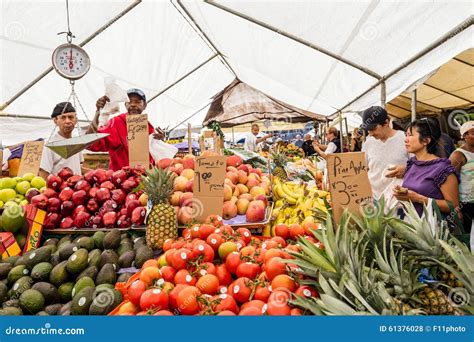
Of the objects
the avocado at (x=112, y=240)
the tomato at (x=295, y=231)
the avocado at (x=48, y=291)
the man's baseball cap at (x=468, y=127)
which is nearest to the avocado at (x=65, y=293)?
the avocado at (x=48, y=291)

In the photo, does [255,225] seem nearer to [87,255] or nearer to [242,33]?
[87,255]

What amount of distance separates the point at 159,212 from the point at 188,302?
0.87 m

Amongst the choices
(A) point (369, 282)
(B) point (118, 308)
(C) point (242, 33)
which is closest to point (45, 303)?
(B) point (118, 308)

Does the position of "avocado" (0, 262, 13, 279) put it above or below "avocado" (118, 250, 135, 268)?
below

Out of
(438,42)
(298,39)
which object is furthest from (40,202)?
(298,39)

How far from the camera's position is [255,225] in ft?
7.28

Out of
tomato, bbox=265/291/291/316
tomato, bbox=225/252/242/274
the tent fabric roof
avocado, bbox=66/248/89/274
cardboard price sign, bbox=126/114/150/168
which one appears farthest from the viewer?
the tent fabric roof

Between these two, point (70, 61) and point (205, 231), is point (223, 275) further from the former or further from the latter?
point (70, 61)

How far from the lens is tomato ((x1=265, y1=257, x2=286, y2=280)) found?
143cm

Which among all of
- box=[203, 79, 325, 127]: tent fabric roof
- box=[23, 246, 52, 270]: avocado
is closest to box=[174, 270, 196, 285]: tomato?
box=[23, 246, 52, 270]: avocado

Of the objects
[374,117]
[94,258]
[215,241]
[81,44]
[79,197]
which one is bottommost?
[94,258]

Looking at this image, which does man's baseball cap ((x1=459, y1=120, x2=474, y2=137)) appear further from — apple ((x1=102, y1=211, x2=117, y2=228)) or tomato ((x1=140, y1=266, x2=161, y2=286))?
apple ((x1=102, y1=211, x2=117, y2=228))

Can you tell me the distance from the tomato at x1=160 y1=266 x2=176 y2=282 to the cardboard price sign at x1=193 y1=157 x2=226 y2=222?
2.21 ft

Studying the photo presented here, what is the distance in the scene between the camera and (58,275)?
5.54 feet
